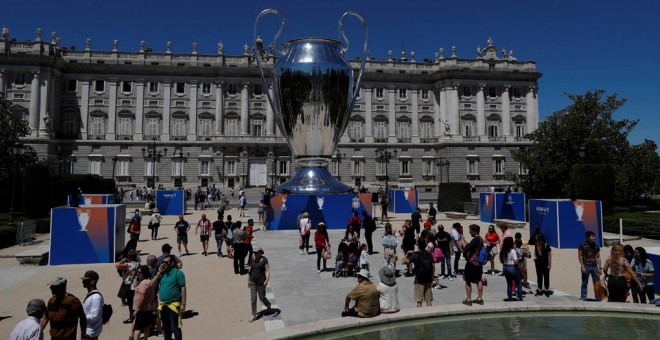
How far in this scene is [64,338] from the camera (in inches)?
204

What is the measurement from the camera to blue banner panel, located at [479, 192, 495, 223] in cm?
2497

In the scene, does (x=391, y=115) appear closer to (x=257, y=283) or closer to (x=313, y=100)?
(x=313, y=100)

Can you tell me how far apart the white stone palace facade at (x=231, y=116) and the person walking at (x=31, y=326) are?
46211 mm

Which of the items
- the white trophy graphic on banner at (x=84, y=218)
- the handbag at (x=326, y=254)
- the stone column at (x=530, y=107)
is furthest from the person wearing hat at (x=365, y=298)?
the stone column at (x=530, y=107)

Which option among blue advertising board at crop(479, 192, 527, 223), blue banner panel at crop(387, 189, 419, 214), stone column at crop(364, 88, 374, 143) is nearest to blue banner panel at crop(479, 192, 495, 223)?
blue advertising board at crop(479, 192, 527, 223)

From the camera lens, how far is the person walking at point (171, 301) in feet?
20.9

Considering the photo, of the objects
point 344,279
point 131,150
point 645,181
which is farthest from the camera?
point 131,150

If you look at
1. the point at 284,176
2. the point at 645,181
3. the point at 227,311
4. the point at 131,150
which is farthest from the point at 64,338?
the point at 131,150

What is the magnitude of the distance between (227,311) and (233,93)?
50.2m

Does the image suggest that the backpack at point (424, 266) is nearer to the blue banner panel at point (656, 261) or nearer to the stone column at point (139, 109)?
the blue banner panel at point (656, 261)

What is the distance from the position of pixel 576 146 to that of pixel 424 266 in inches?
1015

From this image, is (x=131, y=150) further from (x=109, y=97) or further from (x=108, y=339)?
(x=108, y=339)

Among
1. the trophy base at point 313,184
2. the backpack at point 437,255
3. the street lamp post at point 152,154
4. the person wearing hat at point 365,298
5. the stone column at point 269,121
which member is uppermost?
the stone column at point 269,121

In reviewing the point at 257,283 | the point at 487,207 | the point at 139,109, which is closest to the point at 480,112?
the point at 487,207
